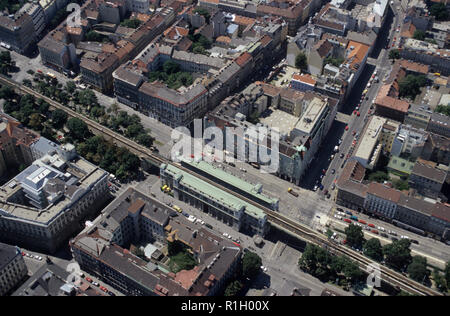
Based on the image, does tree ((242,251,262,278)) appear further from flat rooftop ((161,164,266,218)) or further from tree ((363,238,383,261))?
tree ((363,238,383,261))

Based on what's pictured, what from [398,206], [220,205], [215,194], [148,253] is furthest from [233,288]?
[398,206]

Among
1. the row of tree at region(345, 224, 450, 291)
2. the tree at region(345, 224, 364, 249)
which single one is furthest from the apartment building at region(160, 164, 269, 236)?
the row of tree at region(345, 224, 450, 291)

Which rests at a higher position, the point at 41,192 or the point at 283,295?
the point at 41,192

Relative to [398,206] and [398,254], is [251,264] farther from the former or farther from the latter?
[398,206]

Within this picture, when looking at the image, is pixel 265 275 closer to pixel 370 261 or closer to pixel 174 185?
pixel 370 261

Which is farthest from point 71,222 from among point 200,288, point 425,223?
point 425,223

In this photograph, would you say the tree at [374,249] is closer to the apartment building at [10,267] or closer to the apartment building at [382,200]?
the apartment building at [382,200]

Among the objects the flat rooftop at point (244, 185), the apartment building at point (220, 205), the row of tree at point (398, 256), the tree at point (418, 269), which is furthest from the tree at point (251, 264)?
the tree at point (418, 269)
